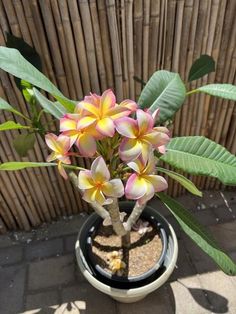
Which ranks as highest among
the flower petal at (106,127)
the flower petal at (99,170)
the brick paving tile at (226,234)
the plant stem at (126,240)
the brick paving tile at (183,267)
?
the flower petal at (106,127)

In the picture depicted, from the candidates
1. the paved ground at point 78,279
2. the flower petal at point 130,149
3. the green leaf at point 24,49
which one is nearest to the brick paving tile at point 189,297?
the paved ground at point 78,279

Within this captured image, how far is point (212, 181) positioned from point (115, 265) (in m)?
0.85

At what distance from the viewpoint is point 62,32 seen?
1192 mm

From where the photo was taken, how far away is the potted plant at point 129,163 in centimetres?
82

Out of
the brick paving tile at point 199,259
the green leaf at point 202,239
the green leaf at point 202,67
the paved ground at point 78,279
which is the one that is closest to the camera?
the green leaf at point 202,239

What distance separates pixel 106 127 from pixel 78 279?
1.03 metres

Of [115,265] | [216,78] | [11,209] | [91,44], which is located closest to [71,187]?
[11,209]

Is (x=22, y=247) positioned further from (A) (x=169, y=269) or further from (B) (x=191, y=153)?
(B) (x=191, y=153)

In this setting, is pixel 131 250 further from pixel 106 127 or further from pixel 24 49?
pixel 24 49

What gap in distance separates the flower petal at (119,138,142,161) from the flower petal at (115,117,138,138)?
2 centimetres

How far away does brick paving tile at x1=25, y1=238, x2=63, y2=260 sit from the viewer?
66.9 inches

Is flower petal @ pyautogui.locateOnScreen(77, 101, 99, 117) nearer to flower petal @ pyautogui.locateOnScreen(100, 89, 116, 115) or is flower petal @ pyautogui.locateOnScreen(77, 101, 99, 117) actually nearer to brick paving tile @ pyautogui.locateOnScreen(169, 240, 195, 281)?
flower petal @ pyautogui.locateOnScreen(100, 89, 116, 115)

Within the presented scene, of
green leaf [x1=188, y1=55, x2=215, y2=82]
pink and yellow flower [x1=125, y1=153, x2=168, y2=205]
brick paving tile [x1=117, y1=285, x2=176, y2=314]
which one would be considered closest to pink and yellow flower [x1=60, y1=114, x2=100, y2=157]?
pink and yellow flower [x1=125, y1=153, x2=168, y2=205]

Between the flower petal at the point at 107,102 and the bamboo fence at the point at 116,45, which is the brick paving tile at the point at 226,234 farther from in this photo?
the flower petal at the point at 107,102
